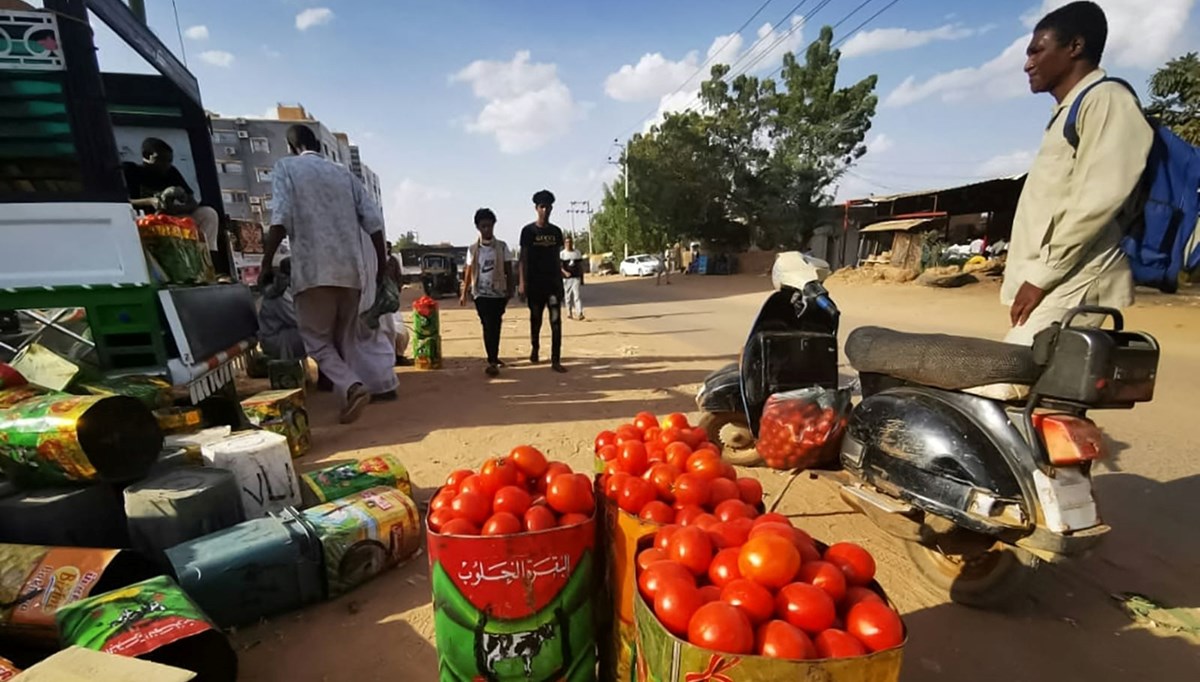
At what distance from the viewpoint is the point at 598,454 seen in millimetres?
2160

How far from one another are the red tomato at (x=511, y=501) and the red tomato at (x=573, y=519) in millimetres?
115

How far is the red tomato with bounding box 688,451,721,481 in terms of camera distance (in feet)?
5.64

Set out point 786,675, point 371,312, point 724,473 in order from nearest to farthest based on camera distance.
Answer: point 786,675 → point 724,473 → point 371,312

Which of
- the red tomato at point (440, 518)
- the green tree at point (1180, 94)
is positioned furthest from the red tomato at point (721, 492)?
the green tree at point (1180, 94)

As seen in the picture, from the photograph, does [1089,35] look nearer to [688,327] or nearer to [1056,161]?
[1056,161]

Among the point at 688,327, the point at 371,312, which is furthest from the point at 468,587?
the point at 688,327

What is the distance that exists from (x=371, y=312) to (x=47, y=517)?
9.69 feet

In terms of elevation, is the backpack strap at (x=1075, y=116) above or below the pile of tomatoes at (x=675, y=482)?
above

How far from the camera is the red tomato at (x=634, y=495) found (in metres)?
1.61

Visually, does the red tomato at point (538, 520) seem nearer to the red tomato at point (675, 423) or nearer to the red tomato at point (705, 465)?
the red tomato at point (705, 465)

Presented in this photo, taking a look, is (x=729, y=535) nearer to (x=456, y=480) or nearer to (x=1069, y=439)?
(x=456, y=480)

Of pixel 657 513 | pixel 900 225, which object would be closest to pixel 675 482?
pixel 657 513

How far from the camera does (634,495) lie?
163 centimetres

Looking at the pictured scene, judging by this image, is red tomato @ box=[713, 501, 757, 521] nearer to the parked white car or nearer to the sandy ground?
the sandy ground
